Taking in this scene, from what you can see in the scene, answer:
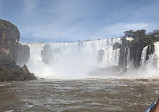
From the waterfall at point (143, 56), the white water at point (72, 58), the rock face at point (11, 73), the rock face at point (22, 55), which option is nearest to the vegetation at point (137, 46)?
the waterfall at point (143, 56)

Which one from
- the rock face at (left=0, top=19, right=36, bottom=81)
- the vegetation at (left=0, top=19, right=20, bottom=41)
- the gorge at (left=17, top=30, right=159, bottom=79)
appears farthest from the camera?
the vegetation at (left=0, top=19, right=20, bottom=41)

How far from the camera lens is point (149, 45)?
32.9 metres

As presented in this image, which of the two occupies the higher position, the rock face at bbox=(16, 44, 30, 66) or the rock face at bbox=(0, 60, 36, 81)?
the rock face at bbox=(16, 44, 30, 66)

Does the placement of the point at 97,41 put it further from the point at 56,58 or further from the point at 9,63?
→ the point at 9,63

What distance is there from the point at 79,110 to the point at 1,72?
2199cm

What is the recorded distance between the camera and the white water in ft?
156

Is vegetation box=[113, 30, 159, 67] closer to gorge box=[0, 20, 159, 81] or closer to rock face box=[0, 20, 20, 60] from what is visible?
gorge box=[0, 20, 159, 81]

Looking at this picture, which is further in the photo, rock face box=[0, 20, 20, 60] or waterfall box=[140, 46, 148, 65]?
rock face box=[0, 20, 20, 60]

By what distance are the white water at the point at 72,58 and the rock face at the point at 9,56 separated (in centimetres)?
1050

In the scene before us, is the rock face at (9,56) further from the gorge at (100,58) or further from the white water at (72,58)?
the white water at (72,58)

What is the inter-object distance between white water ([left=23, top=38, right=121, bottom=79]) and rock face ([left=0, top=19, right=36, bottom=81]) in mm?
10501

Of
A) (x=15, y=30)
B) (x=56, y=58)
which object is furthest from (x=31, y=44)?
(x=15, y=30)

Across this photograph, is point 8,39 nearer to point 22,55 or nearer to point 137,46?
point 22,55

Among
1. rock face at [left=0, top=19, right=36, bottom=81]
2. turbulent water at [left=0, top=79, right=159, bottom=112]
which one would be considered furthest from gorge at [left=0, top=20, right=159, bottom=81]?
turbulent water at [left=0, top=79, right=159, bottom=112]
